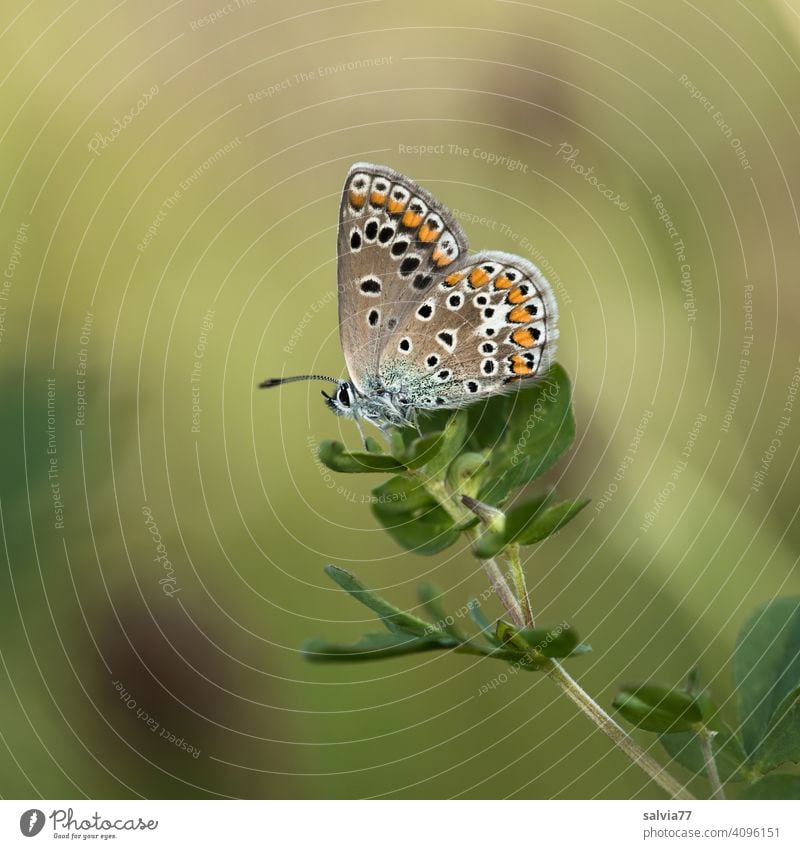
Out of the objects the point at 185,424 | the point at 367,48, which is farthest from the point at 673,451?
the point at 367,48

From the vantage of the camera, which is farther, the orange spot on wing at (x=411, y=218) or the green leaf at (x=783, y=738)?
the orange spot on wing at (x=411, y=218)

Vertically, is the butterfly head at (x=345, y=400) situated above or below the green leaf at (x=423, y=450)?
above

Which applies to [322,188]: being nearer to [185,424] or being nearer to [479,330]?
[185,424]

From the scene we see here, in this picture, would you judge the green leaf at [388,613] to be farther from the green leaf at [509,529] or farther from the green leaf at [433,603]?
the green leaf at [509,529]

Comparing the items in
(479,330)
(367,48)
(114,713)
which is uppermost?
(367,48)

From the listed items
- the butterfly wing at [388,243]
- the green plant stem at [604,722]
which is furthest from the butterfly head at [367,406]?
the green plant stem at [604,722]

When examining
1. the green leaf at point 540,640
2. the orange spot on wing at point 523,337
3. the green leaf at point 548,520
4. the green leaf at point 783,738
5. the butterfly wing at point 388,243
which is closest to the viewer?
the green leaf at point 540,640

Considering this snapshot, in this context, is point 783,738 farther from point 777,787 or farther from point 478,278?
point 478,278
